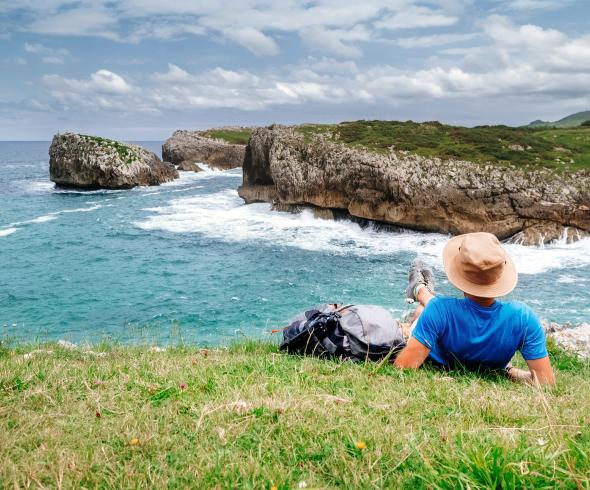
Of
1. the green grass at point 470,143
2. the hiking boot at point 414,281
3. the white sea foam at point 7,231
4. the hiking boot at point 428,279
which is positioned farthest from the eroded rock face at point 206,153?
the hiking boot at point 428,279

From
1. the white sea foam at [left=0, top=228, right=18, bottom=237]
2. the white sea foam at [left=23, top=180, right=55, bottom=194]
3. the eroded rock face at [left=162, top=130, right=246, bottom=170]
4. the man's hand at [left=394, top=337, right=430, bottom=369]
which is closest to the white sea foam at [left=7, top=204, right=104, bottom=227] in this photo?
the white sea foam at [left=0, top=228, right=18, bottom=237]

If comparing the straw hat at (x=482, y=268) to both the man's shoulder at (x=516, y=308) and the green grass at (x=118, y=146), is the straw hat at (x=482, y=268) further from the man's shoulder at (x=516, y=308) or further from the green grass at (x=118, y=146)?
the green grass at (x=118, y=146)

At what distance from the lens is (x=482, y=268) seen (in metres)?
4.67

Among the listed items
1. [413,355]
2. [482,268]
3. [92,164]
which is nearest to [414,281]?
[413,355]

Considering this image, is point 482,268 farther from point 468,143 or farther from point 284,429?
point 468,143

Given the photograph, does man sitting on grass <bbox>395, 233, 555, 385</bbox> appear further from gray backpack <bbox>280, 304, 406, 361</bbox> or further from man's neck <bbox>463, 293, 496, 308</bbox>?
gray backpack <bbox>280, 304, 406, 361</bbox>

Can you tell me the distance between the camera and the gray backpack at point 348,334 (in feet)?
20.1

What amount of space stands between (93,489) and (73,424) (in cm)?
117

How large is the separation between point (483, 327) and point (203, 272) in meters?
21.0

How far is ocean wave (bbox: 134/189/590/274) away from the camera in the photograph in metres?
27.2

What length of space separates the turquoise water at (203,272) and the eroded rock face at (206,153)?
2023 inches

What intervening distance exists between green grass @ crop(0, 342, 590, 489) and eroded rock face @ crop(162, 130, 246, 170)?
89.0 metres

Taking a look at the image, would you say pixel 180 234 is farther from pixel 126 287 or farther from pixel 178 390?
pixel 178 390

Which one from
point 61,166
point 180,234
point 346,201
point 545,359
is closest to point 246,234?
point 180,234
